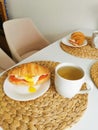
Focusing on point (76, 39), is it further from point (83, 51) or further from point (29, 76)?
point (29, 76)

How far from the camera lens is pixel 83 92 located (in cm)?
63

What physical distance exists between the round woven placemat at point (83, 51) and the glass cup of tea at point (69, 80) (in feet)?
0.96

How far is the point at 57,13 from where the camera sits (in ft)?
4.83

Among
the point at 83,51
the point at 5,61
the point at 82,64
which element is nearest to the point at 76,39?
the point at 83,51

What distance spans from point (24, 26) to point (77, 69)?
0.94m

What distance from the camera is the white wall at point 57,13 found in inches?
50.9

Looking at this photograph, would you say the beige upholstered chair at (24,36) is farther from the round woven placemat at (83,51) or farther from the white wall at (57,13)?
the round woven placemat at (83,51)

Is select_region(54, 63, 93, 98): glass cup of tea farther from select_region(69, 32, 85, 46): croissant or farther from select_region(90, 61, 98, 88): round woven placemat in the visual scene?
select_region(69, 32, 85, 46): croissant

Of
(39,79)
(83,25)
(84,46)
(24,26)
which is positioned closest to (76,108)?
(39,79)

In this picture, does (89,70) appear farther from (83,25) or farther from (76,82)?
(83,25)

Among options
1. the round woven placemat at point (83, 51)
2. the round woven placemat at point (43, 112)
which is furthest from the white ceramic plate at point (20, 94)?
the round woven placemat at point (83, 51)

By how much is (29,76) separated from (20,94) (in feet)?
0.23

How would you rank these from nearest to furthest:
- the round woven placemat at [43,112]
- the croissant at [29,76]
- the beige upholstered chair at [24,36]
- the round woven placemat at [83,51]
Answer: the round woven placemat at [43,112] → the croissant at [29,76] → the round woven placemat at [83,51] → the beige upholstered chair at [24,36]

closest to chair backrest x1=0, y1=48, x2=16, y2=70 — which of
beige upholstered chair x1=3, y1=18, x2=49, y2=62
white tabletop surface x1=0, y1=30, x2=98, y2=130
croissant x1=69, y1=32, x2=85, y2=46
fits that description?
beige upholstered chair x1=3, y1=18, x2=49, y2=62
